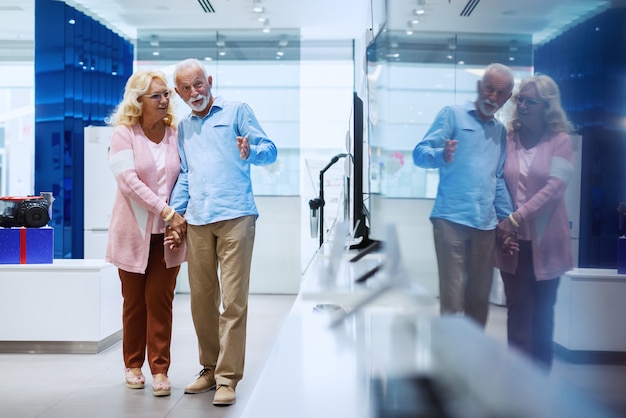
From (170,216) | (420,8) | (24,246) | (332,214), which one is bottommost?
(24,246)

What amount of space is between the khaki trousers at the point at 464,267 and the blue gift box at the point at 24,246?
160 inches

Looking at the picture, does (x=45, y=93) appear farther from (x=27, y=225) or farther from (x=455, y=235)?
(x=455, y=235)

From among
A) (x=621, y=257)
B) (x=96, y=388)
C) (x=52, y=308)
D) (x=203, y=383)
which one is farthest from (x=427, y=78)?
(x=52, y=308)

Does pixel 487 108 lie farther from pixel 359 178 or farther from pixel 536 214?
pixel 359 178

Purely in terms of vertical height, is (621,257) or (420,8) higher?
(420,8)

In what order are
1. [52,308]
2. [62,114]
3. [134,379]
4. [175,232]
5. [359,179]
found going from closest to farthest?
[175,232] < [134,379] < [359,179] < [52,308] < [62,114]

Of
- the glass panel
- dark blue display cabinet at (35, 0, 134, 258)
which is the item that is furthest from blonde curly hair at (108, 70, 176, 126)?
dark blue display cabinet at (35, 0, 134, 258)

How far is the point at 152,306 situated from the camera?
9.69 ft

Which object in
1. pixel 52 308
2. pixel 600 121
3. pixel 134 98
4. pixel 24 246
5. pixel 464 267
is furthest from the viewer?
pixel 24 246

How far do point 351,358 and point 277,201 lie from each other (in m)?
6.18

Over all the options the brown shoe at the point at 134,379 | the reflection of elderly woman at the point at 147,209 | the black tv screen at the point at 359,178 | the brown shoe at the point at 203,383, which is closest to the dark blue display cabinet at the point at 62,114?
the brown shoe at the point at 134,379

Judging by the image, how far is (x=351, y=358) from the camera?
1019 millimetres

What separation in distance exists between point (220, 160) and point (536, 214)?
250 centimetres

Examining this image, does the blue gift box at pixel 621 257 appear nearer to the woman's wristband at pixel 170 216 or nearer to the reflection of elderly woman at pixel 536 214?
the reflection of elderly woman at pixel 536 214
